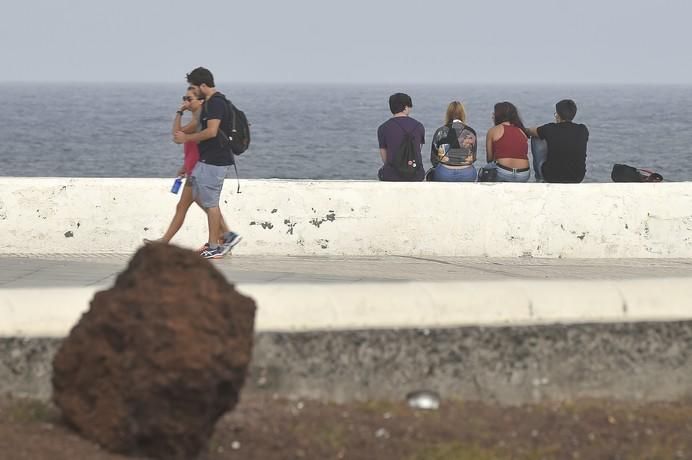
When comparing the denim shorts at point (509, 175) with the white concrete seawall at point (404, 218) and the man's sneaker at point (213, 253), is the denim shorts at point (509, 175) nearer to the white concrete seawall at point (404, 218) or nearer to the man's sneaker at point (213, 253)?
the white concrete seawall at point (404, 218)

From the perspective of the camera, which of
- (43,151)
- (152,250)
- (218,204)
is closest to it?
(152,250)

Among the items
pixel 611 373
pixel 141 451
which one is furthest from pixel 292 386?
pixel 611 373

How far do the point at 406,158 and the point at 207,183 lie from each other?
2.43 meters

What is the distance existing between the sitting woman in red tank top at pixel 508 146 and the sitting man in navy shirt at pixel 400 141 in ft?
2.12

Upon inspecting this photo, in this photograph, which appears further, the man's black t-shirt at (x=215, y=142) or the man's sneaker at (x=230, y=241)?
the man's sneaker at (x=230, y=241)

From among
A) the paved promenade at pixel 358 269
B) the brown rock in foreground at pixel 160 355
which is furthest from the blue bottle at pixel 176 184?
the brown rock in foreground at pixel 160 355

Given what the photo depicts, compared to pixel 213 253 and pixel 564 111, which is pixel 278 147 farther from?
pixel 213 253

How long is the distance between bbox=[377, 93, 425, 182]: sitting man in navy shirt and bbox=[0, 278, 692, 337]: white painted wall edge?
6465mm

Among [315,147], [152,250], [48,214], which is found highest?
[152,250]

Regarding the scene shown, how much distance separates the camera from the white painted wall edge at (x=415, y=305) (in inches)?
287

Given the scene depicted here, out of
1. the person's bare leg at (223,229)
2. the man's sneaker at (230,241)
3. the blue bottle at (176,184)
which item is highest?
the blue bottle at (176,184)

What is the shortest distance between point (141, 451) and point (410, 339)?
159cm

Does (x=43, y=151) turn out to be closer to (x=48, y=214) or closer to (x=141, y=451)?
(x=48, y=214)

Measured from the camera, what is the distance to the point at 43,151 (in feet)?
283
